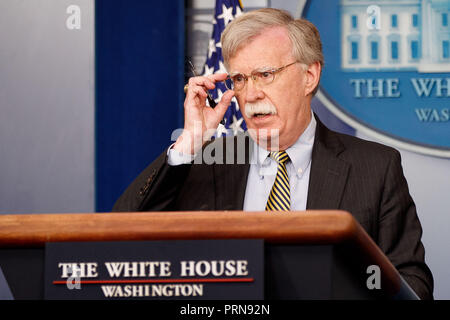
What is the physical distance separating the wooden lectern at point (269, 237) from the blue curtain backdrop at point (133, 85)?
2188mm

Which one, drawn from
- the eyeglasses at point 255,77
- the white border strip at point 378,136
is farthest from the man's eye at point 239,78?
the white border strip at point 378,136

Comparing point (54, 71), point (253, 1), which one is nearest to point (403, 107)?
point (253, 1)

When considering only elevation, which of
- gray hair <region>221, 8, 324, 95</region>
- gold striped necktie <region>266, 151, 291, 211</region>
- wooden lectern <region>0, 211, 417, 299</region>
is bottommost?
gold striped necktie <region>266, 151, 291, 211</region>

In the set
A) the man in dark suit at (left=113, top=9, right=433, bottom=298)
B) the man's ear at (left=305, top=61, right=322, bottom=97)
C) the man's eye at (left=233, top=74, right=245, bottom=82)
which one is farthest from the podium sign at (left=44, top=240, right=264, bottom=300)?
the man's ear at (left=305, top=61, right=322, bottom=97)

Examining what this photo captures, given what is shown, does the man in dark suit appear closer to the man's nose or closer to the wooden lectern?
the man's nose

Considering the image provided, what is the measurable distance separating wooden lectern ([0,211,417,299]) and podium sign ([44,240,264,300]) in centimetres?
1

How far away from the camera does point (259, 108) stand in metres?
1.93

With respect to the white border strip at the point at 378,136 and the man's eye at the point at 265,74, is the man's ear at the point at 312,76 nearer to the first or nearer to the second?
the man's eye at the point at 265,74

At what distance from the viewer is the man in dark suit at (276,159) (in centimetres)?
172

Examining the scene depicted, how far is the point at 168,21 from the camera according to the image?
354 cm

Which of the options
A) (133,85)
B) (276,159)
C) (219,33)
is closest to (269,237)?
(276,159)

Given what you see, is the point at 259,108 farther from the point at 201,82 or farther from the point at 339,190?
the point at 339,190

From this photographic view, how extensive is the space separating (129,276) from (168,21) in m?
2.88

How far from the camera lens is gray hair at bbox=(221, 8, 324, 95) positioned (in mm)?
1931
